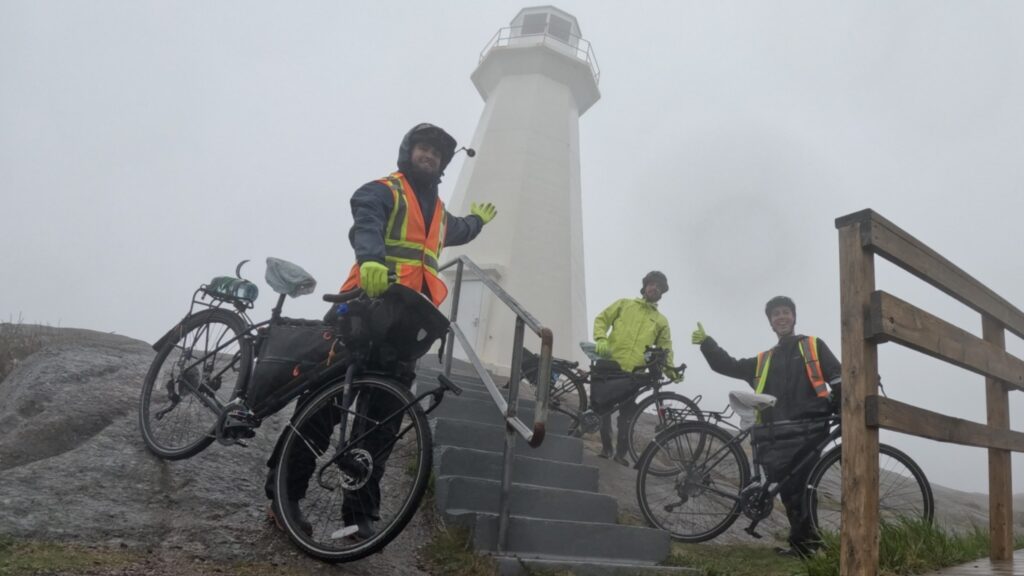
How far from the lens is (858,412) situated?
9.61ft

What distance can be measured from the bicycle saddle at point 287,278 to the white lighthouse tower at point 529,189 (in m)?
10.1

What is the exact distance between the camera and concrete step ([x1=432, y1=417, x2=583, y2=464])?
466 cm

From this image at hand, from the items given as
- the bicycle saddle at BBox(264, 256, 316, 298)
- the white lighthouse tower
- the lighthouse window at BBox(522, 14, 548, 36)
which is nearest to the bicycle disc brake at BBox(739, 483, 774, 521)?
the bicycle saddle at BBox(264, 256, 316, 298)

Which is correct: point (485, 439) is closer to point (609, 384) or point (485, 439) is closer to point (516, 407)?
point (516, 407)

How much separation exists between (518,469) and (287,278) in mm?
1869

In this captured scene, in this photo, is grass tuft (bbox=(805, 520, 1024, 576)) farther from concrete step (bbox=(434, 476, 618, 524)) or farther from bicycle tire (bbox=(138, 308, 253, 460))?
→ bicycle tire (bbox=(138, 308, 253, 460))

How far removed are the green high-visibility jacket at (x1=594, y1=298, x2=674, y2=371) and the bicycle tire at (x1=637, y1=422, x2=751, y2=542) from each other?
5.85ft

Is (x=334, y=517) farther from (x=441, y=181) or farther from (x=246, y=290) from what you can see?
(x=441, y=181)

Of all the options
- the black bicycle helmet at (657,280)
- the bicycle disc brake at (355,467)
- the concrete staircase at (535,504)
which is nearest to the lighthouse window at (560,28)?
the black bicycle helmet at (657,280)

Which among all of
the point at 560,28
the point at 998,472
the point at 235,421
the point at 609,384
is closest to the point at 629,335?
the point at 609,384

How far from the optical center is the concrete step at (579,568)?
Answer: 356 centimetres

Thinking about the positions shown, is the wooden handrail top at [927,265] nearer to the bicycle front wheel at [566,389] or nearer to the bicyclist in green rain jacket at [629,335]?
the bicyclist in green rain jacket at [629,335]

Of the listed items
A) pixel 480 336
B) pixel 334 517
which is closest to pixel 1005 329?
pixel 334 517

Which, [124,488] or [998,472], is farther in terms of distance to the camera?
[998,472]
